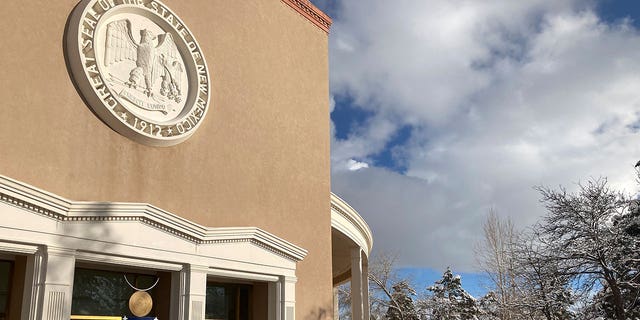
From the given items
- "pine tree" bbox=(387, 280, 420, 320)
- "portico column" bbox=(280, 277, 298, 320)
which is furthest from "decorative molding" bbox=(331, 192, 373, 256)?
"pine tree" bbox=(387, 280, 420, 320)

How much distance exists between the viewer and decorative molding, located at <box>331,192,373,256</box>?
13.1 m

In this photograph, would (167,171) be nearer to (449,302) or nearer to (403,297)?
(449,302)

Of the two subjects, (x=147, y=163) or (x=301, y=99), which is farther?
(x=301, y=99)

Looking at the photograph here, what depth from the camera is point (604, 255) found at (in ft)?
35.9

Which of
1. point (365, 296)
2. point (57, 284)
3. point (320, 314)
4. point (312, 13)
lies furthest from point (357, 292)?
point (57, 284)

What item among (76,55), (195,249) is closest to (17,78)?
(76,55)

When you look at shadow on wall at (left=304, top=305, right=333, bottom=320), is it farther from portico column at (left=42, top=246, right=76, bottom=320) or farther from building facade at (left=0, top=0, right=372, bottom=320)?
portico column at (left=42, top=246, right=76, bottom=320)

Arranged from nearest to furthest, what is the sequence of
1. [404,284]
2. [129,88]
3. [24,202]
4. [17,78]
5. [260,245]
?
[24,202] → [17,78] → [129,88] → [260,245] → [404,284]

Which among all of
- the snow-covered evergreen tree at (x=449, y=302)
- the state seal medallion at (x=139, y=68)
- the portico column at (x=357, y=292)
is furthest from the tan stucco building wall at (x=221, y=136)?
the snow-covered evergreen tree at (x=449, y=302)

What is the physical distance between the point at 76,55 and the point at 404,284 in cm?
2548

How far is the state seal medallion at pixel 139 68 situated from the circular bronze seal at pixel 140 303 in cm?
221

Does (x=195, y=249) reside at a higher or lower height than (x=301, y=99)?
lower

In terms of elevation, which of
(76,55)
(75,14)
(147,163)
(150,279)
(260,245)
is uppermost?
(75,14)

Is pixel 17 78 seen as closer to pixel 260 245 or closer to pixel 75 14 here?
pixel 75 14
